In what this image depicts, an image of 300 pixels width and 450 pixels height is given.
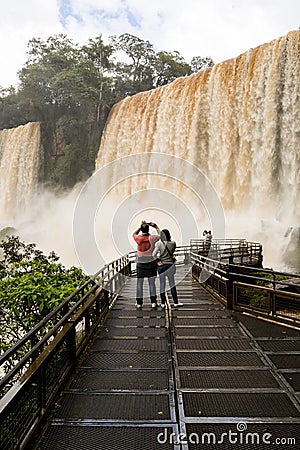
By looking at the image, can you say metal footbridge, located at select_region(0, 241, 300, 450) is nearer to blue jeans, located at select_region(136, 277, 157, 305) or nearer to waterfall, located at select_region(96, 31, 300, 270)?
blue jeans, located at select_region(136, 277, 157, 305)

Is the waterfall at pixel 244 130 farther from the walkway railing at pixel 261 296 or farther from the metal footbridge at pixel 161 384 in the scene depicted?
the metal footbridge at pixel 161 384

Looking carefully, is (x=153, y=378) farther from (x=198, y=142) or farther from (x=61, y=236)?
(x=61, y=236)

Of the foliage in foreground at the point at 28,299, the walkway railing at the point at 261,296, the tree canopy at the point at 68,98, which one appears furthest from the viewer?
the tree canopy at the point at 68,98

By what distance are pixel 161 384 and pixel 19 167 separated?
38.0 meters

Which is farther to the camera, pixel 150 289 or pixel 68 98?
pixel 68 98

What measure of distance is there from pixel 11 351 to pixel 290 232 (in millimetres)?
19142

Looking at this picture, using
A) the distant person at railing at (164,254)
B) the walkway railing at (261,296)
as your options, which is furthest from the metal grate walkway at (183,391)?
the distant person at railing at (164,254)

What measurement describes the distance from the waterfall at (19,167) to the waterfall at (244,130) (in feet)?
49.6

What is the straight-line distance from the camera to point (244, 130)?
22891 mm

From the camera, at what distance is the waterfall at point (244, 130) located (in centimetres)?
2097

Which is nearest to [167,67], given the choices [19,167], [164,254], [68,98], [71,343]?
[68,98]

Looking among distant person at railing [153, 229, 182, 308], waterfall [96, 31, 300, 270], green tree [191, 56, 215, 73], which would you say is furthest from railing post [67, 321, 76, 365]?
green tree [191, 56, 215, 73]

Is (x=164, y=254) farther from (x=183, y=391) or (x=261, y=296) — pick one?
(x=183, y=391)

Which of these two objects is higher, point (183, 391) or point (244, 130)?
point (244, 130)
